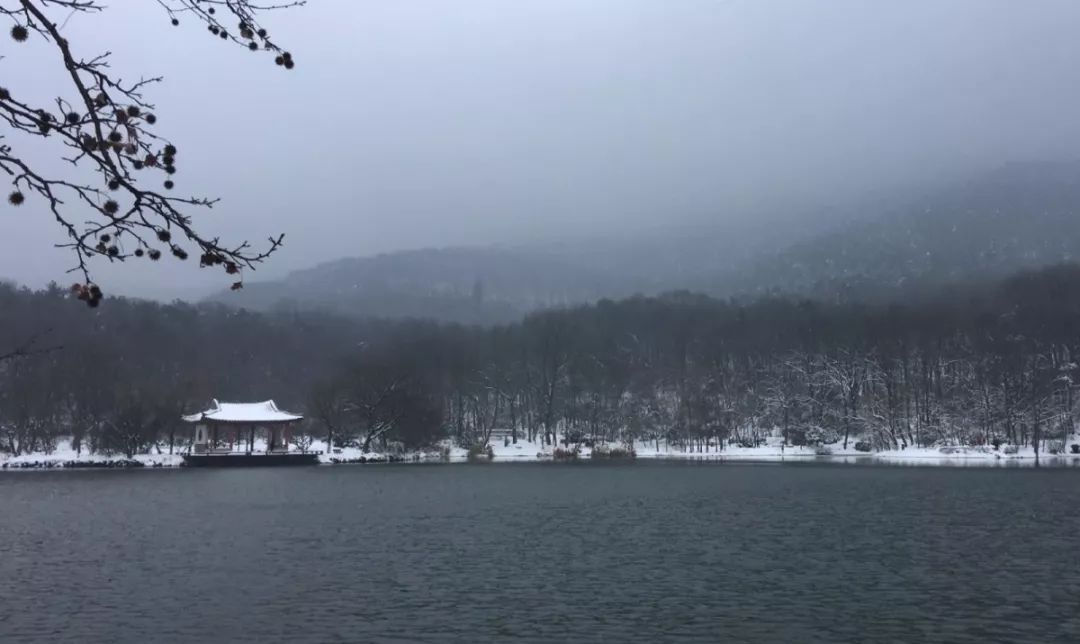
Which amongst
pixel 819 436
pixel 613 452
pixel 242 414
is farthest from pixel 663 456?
pixel 242 414

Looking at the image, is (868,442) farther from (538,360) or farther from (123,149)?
(123,149)

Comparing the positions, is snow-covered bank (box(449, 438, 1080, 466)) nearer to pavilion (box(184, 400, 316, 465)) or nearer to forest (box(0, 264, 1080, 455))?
forest (box(0, 264, 1080, 455))

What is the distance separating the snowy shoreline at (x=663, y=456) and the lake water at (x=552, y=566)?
32.7 meters

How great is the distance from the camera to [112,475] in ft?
192

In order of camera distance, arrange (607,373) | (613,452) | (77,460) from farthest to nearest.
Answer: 1. (607,373)
2. (613,452)
3. (77,460)

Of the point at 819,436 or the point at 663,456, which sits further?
the point at 819,436

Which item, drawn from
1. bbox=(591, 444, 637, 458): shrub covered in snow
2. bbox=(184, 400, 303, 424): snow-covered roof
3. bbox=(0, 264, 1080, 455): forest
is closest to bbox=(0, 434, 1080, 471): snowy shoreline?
bbox=(591, 444, 637, 458): shrub covered in snow

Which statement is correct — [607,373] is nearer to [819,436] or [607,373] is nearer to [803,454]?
[819,436]

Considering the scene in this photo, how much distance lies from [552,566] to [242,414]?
214 ft

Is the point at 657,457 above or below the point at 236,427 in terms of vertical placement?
below

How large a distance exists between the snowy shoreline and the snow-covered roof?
4425mm

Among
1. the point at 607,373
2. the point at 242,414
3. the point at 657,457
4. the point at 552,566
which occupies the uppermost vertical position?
the point at 607,373

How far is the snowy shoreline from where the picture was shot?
68500mm

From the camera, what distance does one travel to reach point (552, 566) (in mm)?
20516
